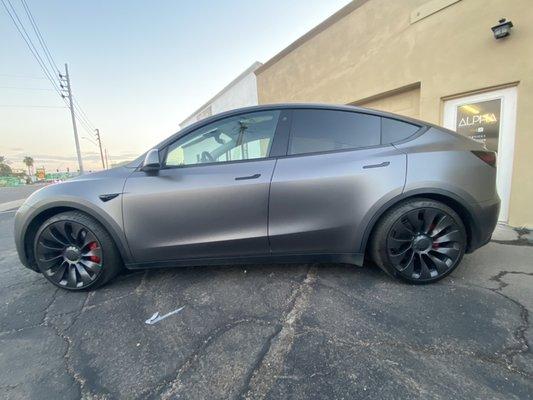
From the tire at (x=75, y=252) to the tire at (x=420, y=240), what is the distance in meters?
2.43

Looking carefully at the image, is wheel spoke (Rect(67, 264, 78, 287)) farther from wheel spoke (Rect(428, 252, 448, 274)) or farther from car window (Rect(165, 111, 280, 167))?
wheel spoke (Rect(428, 252, 448, 274))

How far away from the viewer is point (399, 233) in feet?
7.50

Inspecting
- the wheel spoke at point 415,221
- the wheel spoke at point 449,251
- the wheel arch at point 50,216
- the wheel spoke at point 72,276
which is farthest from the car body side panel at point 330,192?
the wheel spoke at point 72,276

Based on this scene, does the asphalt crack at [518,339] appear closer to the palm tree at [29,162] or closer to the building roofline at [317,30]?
the building roofline at [317,30]

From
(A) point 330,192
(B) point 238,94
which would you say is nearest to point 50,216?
(A) point 330,192

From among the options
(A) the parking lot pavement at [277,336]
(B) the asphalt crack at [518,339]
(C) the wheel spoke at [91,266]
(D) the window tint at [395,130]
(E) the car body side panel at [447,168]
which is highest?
(D) the window tint at [395,130]

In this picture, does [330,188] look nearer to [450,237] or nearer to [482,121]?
[450,237]

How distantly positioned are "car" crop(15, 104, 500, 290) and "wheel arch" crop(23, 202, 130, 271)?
0.01 m

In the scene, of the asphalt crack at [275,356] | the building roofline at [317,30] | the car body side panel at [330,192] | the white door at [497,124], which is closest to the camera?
the asphalt crack at [275,356]

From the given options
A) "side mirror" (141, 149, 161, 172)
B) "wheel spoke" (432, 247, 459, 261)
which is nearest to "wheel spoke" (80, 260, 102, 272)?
"side mirror" (141, 149, 161, 172)

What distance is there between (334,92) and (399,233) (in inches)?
199

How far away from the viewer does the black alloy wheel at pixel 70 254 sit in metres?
2.42

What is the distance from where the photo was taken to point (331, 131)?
94.6 inches

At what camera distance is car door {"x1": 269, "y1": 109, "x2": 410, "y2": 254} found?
222cm
